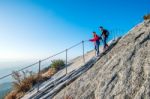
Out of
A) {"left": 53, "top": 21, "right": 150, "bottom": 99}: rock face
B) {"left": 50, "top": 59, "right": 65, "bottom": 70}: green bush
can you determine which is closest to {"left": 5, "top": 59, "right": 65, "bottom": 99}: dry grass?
{"left": 50, "top": 59, "right": 65, "bottom": 70}: green bush

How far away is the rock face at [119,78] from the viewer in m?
13.1

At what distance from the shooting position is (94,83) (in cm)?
1468

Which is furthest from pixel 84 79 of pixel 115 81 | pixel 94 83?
pixel 115 81

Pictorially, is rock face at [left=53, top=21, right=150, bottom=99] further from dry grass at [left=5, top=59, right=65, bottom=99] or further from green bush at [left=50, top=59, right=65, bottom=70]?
green bush at [left=50, top=59, right=65, bottom=70]

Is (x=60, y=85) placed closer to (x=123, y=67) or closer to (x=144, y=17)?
(x=123, y=67)

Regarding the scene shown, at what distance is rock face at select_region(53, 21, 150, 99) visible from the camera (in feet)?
43.1

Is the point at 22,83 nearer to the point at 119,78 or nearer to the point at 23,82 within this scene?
the point at 23,82

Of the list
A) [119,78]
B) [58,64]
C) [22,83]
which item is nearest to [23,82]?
[22,83]

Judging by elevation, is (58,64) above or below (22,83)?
above

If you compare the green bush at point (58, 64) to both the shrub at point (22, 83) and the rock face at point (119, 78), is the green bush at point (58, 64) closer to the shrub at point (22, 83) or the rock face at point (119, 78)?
the shrub at point (22, 83)

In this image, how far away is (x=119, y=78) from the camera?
14.0m

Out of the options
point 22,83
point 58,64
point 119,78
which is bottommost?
point 22,83

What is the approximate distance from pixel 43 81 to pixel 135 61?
306 inches

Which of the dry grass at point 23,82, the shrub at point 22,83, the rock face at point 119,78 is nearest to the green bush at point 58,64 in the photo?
the dry grass at point 23,82
